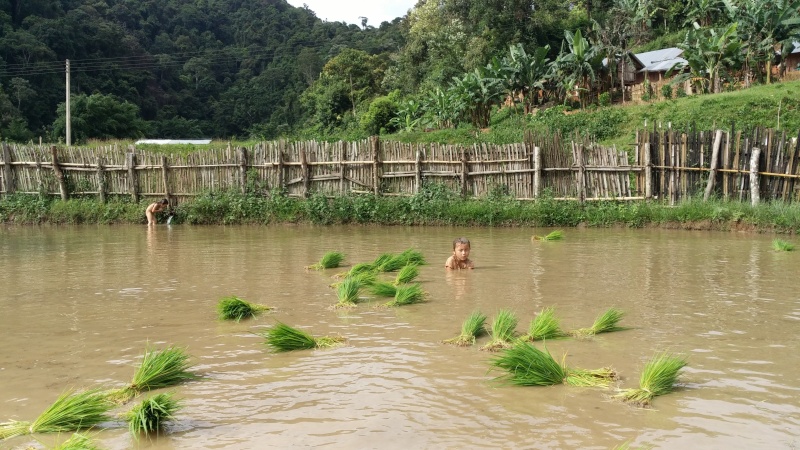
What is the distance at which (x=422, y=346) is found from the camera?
6.13m

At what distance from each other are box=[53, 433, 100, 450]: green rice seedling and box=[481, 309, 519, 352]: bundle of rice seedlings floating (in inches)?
122

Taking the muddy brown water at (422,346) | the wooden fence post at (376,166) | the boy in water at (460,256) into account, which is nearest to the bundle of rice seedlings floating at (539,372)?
the muddy brown water at (422,346)

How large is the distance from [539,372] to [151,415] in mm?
2541

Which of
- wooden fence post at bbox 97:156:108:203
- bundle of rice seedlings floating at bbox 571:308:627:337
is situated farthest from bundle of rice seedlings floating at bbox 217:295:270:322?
wooden fence post at bbox 97:156:108:203

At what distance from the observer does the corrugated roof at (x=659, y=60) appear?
36.7 m

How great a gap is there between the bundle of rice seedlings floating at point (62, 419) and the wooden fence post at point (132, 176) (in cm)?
1460

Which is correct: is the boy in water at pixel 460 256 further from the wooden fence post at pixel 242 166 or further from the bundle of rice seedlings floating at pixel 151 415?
the wooden fence post at pixel 242 166

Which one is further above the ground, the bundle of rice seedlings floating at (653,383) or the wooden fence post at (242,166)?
the wooden fence post at (242,166)

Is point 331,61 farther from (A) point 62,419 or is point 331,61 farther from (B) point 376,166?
(A) point 62,419

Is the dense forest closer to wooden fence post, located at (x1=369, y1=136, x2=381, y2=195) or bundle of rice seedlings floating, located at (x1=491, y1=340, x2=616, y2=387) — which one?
wooden fence post, located at (x1=369, y1=136, x2=381, y2=195)

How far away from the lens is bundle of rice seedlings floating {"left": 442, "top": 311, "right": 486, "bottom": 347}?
6.11 m

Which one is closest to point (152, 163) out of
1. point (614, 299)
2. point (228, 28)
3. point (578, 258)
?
point (578, 258)

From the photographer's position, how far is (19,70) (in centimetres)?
4119

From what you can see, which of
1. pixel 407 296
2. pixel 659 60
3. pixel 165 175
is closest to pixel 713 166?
Answer: pixel 407 296
